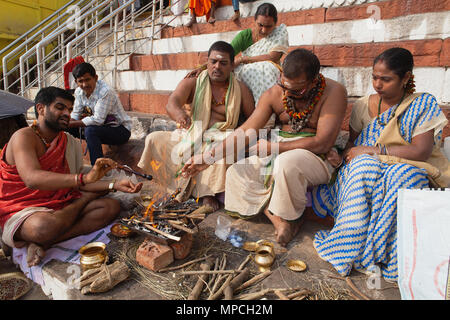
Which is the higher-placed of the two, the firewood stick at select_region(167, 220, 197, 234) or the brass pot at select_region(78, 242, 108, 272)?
the firewood stick at select_region(167, 220, 197, 234)

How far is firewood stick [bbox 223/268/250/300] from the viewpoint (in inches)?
84.6

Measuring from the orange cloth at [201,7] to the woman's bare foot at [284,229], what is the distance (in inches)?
221

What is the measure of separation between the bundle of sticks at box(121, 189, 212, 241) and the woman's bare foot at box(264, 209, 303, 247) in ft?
2.32

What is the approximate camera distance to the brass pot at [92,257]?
246cm

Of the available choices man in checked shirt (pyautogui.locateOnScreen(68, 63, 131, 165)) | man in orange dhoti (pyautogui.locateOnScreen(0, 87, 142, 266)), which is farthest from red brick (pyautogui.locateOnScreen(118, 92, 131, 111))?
man in orange dhoti (pyautogui.locateOnScreen(0, 87, 142, 266))

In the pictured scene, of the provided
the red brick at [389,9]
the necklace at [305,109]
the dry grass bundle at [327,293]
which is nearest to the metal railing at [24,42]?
the red brick at [389,9]

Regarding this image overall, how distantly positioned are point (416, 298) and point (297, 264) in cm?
86

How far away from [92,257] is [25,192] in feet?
3.45

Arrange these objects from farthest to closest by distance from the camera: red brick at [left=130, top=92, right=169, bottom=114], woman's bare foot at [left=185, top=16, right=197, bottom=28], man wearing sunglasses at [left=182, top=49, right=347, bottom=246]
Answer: woman's bare foot at [left=185, top=16, right=197, bottom=28] < red brick at [left=130, top=92, right=169, bottom=114] < man wearing sunglasses at [left=182, top=49, right=347, bottom=246]

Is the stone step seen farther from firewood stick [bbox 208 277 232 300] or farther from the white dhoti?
firewood stick [bbox 208 277 232 300]

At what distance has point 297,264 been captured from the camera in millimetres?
2551
